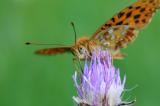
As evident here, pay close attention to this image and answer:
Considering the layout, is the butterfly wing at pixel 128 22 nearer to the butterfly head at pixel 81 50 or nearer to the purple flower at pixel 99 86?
the butterfly head at pixel 81 50

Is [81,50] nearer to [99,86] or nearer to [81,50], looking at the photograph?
[81,50]

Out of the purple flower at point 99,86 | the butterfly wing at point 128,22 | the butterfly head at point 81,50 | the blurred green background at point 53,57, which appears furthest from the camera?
the blurred green background at point 53,57

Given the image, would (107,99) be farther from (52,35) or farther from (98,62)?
(52,35)

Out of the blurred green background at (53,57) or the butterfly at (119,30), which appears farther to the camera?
the blurred green background at (53,57)

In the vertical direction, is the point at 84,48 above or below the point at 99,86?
above

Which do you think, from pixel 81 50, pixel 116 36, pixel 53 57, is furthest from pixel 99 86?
pixel 53 57

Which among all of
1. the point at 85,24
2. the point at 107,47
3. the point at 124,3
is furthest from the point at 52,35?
the point at 107,47

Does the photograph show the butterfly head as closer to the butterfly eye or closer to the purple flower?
the butterfly eye

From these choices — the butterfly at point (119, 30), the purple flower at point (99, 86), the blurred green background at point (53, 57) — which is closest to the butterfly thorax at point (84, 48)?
the butterfly at point (119, 30)
